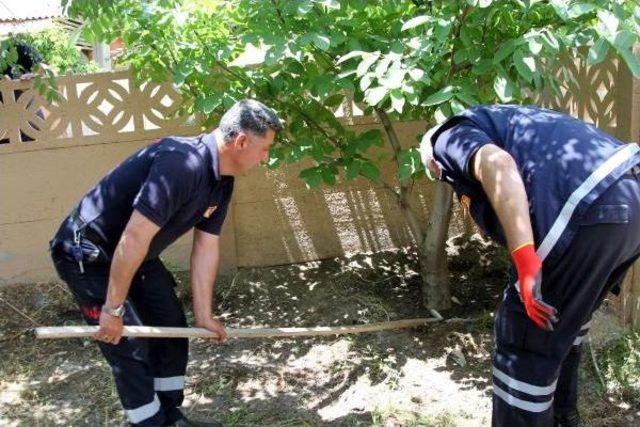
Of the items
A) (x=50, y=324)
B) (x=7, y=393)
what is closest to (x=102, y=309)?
(x=7, y=393)

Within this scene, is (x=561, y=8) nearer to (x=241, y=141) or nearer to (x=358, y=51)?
(x=358, y=51)

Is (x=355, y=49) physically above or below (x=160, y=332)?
above

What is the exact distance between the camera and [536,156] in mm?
2109

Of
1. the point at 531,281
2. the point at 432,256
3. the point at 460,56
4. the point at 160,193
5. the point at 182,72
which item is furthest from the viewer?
the point at 432,256

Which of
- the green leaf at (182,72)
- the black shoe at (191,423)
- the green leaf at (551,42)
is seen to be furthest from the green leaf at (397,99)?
the black shoe at (191,423)

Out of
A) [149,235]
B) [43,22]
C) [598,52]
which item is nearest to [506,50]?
[598,52]

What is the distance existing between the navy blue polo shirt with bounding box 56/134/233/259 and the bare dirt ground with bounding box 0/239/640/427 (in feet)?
3.64

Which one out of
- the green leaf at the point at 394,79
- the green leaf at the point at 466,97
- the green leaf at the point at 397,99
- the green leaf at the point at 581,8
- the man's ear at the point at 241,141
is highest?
the green leaf at the point at 581,8

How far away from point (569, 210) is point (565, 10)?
73cm

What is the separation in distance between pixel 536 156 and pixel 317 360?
1.98 metres

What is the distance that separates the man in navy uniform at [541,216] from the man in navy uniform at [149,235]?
2.55 ft

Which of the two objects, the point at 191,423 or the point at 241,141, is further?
the point at 191,423

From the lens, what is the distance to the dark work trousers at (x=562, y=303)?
6.68ft

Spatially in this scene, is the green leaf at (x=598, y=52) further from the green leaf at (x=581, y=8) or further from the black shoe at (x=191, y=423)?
the black shoe at (x=191, y=423)
